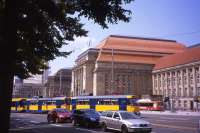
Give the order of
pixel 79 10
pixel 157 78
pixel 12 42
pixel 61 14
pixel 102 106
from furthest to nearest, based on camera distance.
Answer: pixel 157 78, pixel 102 106, pixel 61 14, pixel 79 10, pixel 12 42

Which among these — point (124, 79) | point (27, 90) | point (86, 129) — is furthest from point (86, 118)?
point (27, 90)

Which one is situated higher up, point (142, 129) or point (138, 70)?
point (138, 70)

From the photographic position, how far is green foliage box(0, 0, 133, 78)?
9.76m

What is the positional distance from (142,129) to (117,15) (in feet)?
30.9

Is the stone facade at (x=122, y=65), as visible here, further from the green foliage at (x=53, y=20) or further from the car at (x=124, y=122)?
the green foliage at (x=53, y=20)

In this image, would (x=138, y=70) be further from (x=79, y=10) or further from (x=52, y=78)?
(x=79, y=10)

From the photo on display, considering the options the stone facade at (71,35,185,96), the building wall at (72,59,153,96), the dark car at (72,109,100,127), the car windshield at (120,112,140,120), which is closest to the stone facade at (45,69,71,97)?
the stone facade at (71,35,185,96)

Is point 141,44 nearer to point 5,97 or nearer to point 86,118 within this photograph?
point 86,118

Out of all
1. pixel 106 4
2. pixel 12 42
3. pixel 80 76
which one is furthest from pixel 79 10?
pixel 80 76

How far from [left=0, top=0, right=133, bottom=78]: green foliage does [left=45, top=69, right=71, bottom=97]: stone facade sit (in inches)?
4905

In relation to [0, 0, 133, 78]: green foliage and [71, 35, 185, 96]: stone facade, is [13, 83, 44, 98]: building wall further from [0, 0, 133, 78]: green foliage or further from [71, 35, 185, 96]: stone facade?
[0, 0, 133, 78]: green foliage

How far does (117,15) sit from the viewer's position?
9.93 metres

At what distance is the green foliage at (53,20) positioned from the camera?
32.0ft

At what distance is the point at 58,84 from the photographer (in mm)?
146750
